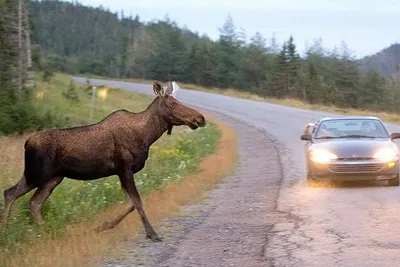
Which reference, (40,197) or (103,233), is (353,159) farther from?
(40,197)

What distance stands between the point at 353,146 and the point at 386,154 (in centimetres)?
65

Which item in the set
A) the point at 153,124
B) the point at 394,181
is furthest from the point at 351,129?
the point at 153,124

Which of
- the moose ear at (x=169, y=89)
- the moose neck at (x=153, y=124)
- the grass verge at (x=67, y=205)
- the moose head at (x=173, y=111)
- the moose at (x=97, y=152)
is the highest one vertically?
the moose ear at (x=169, y=89)

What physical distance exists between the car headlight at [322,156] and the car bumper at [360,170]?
4.5 inches

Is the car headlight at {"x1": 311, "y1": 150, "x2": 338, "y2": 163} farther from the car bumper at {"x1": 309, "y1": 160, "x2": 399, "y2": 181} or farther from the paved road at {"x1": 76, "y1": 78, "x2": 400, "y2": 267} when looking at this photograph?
the paved road at {"x1": 76, "y1": 78, "x2": 400, "y2": 267}

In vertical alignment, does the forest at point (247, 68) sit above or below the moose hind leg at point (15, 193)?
below

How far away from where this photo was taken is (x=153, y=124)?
913cm

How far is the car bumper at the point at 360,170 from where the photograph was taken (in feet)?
43.5

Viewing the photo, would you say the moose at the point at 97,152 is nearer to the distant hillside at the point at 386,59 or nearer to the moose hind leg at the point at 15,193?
the moose hind leg at the point at 15,193

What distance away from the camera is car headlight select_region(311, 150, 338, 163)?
13.5 metres

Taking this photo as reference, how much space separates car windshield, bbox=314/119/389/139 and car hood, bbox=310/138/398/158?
492 mm

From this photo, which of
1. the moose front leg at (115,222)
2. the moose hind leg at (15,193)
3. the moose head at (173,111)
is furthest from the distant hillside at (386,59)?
the moose hind leg at (15,193)

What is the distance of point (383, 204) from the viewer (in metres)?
11.2

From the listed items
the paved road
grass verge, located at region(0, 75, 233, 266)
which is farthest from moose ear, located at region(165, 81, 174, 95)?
the paved road
